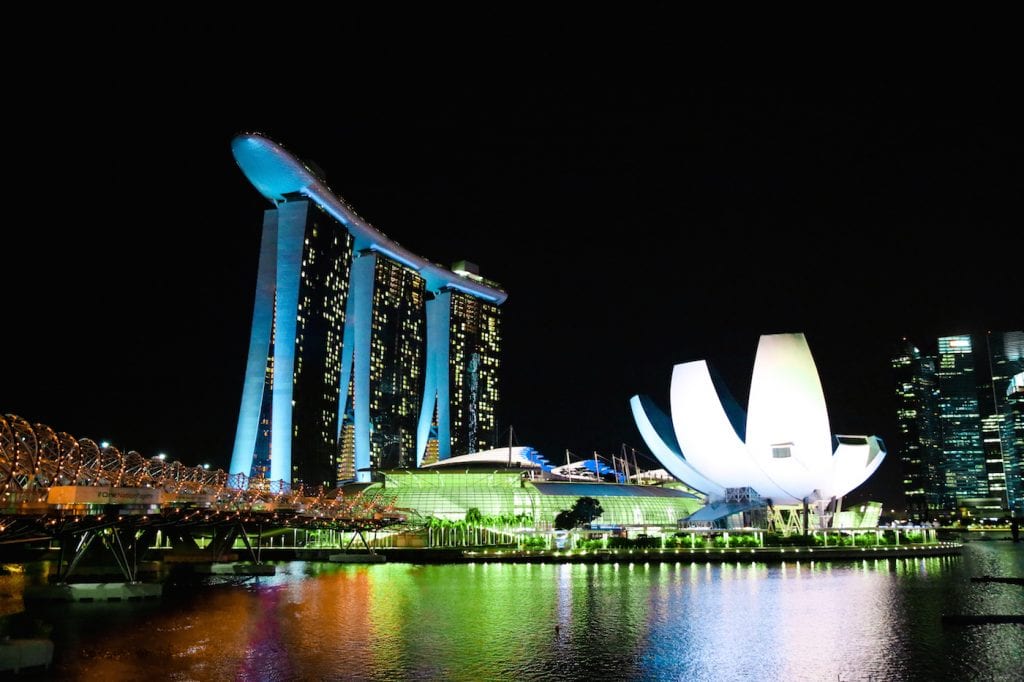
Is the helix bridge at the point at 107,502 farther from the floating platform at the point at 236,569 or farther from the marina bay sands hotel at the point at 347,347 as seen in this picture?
the marina bay sands hotel at the point at 347,347

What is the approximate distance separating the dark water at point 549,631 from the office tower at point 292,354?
39440 millimetres

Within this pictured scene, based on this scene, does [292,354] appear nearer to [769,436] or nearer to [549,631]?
[769,436]

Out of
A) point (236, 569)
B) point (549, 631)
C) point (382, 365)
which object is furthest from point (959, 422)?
A: point (549, 631)

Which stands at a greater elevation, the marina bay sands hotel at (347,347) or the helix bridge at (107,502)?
the marina bay sands hotel at (347,347)

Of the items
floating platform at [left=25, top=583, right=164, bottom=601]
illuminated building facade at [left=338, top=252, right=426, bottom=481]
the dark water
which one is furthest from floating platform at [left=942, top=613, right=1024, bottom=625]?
illuminated building facade at [left=338, top=252, right=426, bottom=481]

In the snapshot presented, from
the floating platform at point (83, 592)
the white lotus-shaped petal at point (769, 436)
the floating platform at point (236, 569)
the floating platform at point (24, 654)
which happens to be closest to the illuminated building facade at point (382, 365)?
the white lotus-shaped petal at point (769, 436)

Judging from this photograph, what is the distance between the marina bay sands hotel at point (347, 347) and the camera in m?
79.8

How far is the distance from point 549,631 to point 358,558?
3429cm

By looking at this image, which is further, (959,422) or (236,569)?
(959,422)

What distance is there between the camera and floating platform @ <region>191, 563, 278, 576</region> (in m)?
44.6

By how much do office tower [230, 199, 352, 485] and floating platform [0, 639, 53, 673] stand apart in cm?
5860

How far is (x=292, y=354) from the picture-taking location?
8031 centimetres

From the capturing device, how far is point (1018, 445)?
154875 mm

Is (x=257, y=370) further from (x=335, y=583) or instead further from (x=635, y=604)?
(x=635, y=604)
